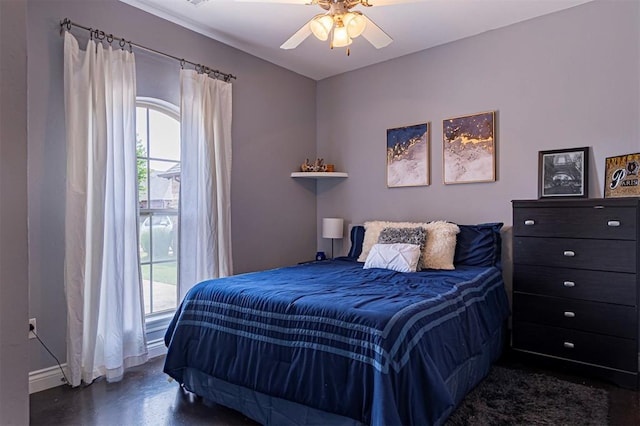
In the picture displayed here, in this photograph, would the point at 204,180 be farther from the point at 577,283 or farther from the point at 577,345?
the point at 577,345

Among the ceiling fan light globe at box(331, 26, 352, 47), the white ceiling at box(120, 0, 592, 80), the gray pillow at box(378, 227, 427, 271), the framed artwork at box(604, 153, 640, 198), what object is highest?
the white ceiling at box(120, 0, 592, 80)

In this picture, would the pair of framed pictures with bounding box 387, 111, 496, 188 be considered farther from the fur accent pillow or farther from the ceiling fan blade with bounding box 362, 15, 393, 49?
the ceiling fan blade with bounding box 362, 15, 393, 49

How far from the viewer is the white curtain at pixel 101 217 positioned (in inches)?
99.5

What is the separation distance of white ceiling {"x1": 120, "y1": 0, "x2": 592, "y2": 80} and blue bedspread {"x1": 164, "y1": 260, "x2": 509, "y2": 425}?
2.01 meters

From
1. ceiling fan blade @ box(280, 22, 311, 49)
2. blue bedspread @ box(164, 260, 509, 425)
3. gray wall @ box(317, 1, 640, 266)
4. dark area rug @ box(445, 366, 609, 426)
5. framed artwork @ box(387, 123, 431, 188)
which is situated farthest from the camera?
framed artwork @ box(387, 123, 431, 188)

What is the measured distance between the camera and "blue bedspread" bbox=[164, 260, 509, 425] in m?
1.67

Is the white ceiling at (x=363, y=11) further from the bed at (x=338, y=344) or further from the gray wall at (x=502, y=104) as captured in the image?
the bed at (x=338, y=344)

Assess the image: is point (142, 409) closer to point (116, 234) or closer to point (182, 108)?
point (116, 234)

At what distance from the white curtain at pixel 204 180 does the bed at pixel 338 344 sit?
73 centimetres

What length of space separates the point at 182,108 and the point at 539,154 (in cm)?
295

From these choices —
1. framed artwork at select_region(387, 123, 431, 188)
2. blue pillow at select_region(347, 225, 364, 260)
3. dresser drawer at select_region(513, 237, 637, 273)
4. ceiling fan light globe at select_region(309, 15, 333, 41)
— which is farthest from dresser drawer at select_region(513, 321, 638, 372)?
ceiling fan light globe at select_region(309, 15, 333, 41)

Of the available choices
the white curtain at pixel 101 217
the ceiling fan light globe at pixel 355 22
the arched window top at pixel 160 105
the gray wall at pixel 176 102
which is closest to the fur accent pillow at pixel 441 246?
the gray wall at pixel 176 102

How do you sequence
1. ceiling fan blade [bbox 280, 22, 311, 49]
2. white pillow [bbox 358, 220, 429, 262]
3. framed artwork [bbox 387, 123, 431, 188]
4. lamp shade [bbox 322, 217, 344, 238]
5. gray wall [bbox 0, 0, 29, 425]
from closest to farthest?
gray wall [bbox 0, 0, 29, 425] < ceiling fan blade [bbox 280, 22, 311, 49] < white pillow [bbox 358, 220, 429, 262] < framed artwork [bbox 387, 123, 431, 188] < lamp shade [bbox 322, 217, 344, 238]

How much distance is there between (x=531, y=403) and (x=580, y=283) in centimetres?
91
